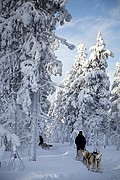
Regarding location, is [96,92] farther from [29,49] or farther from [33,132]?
[29,49]

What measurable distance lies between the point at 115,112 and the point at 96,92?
12.4 ft

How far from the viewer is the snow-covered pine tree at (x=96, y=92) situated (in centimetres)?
3123

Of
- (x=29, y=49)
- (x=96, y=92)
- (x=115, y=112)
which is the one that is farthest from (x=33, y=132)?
(x=115, y=112)

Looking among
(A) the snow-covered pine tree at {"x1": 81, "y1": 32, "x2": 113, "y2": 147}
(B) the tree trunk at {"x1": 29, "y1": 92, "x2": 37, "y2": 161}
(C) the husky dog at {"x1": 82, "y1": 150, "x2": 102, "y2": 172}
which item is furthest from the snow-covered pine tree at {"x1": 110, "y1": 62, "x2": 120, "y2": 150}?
(B) the tree trunk at {"x1": 29, "y1": 92, "x2": 37, "y2": 161}

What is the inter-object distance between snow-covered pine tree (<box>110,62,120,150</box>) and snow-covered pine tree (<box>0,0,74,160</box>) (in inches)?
746

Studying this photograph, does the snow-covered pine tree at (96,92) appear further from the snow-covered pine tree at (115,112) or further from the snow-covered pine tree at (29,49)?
the snow-covered pine tree at (29,49)

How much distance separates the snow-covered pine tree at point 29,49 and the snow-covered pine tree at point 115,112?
18.9 metres

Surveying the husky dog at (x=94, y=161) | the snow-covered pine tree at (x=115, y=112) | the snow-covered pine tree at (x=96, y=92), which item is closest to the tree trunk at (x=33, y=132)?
the husky dog at (x=94, y=161)

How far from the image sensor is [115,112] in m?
33.4

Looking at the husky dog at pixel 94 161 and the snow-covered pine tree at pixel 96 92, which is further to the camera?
the snow-covered pine tree at pixel 96 92

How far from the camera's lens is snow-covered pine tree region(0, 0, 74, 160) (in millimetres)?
13969

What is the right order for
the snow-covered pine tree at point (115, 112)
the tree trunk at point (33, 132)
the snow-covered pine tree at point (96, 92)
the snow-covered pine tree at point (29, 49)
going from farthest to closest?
the snow-covered pine tree at point (115, 112) < the snow-covered pine tree at point (96, 92) < the tree trunk at point (33, 132) < the snow-covered pine tree at point (29, 49)

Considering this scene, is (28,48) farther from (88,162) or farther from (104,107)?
(104,107)

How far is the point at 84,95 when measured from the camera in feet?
103
